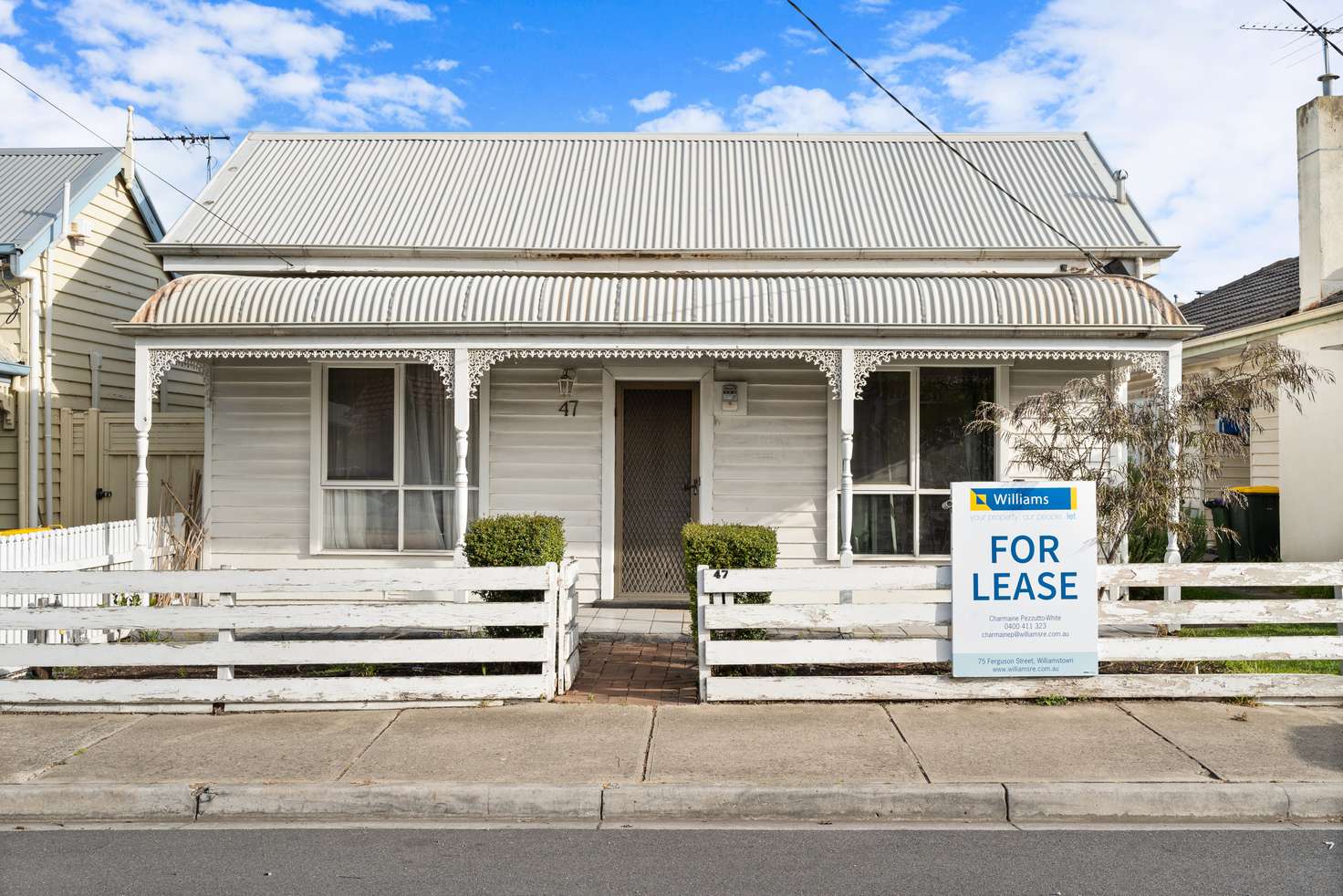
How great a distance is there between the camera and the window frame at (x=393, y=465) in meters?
10.9

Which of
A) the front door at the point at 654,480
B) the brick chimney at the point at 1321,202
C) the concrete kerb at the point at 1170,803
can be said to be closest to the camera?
the concrete kerb at the point at 1170,803

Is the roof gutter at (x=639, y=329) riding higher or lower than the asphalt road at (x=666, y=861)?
higher

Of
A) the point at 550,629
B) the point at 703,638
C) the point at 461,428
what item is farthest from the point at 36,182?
the point at 703,638

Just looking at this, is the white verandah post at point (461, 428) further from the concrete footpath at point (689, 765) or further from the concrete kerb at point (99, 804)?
the concrete kerb at point (99, 804)

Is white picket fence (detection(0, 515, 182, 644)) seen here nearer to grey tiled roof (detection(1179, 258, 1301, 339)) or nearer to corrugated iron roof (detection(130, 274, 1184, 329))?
corrugated iron roof (detection(130, 274, 1184, 329))

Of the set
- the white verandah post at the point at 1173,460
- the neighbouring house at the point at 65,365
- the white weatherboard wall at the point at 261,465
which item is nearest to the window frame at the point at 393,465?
the white weatherboard wall at the point at 261,465

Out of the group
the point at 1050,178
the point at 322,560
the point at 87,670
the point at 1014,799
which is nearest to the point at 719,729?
the point at 1014,799

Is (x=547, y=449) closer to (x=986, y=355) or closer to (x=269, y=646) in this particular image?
(x=269, y=646)

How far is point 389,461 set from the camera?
11.0m

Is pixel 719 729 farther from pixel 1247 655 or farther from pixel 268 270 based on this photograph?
pixel 268 270

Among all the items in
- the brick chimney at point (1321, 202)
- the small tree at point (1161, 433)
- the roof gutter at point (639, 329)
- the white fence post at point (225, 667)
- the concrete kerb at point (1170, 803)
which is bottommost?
the concrete kerb at point (1170, 803)

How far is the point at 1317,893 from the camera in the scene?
410cm

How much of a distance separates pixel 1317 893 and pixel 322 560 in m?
9.58

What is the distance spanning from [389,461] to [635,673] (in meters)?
4.57
